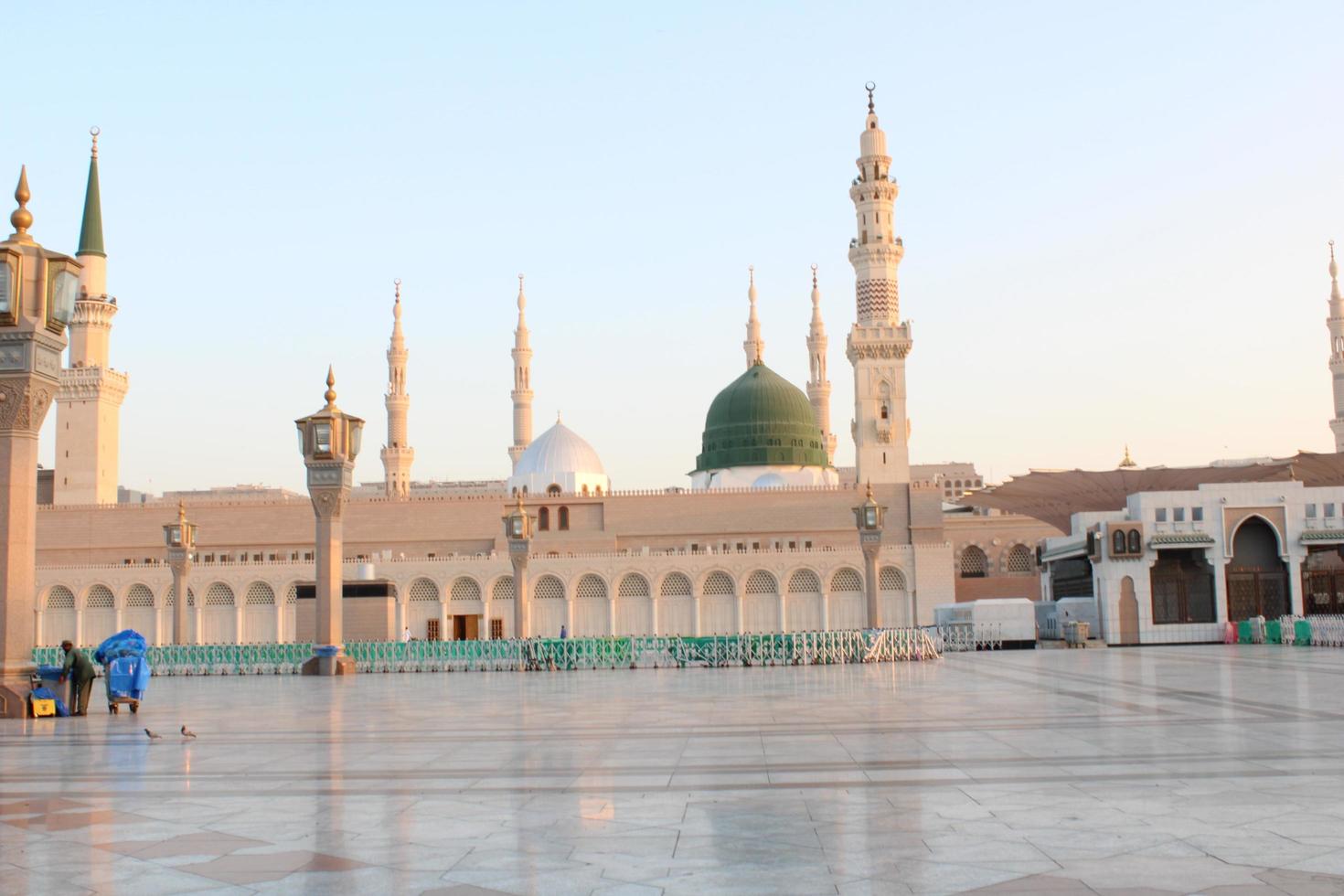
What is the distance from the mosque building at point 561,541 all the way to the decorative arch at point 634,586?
7 cm

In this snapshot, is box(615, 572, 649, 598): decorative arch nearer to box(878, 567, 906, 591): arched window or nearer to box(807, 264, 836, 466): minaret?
box(878, 567, 906, 591): arched window

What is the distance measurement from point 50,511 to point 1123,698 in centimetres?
5079

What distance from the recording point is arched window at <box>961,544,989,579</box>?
192ft

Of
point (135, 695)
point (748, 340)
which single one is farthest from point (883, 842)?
point (748, 340)

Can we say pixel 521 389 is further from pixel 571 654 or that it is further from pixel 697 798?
pixel 697 798

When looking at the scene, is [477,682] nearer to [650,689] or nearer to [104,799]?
[650,689]

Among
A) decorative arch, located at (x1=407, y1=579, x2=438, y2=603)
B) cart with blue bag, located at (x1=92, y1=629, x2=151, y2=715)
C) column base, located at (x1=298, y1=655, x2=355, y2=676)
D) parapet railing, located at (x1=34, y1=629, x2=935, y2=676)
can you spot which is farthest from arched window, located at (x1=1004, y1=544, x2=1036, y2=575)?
cart with blue bag, located at (x1=92, y1=629, x2=151, y2=715)

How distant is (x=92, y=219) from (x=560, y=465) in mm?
23153

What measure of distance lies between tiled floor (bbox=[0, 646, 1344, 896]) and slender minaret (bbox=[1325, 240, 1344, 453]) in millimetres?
48964

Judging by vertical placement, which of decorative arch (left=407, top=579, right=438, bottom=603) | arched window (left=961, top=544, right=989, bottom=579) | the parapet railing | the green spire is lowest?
the parapet railing

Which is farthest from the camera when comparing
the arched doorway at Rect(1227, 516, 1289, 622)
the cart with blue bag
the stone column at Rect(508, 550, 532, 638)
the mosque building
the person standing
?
the mosque building

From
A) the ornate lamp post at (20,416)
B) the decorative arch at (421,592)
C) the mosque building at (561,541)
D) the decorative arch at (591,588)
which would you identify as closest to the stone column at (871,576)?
the mosque building at (561,541)

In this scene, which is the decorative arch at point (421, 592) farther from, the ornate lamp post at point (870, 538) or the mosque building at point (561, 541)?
the ornate lamp post at point (870, 538)

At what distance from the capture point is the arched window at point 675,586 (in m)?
48.3
